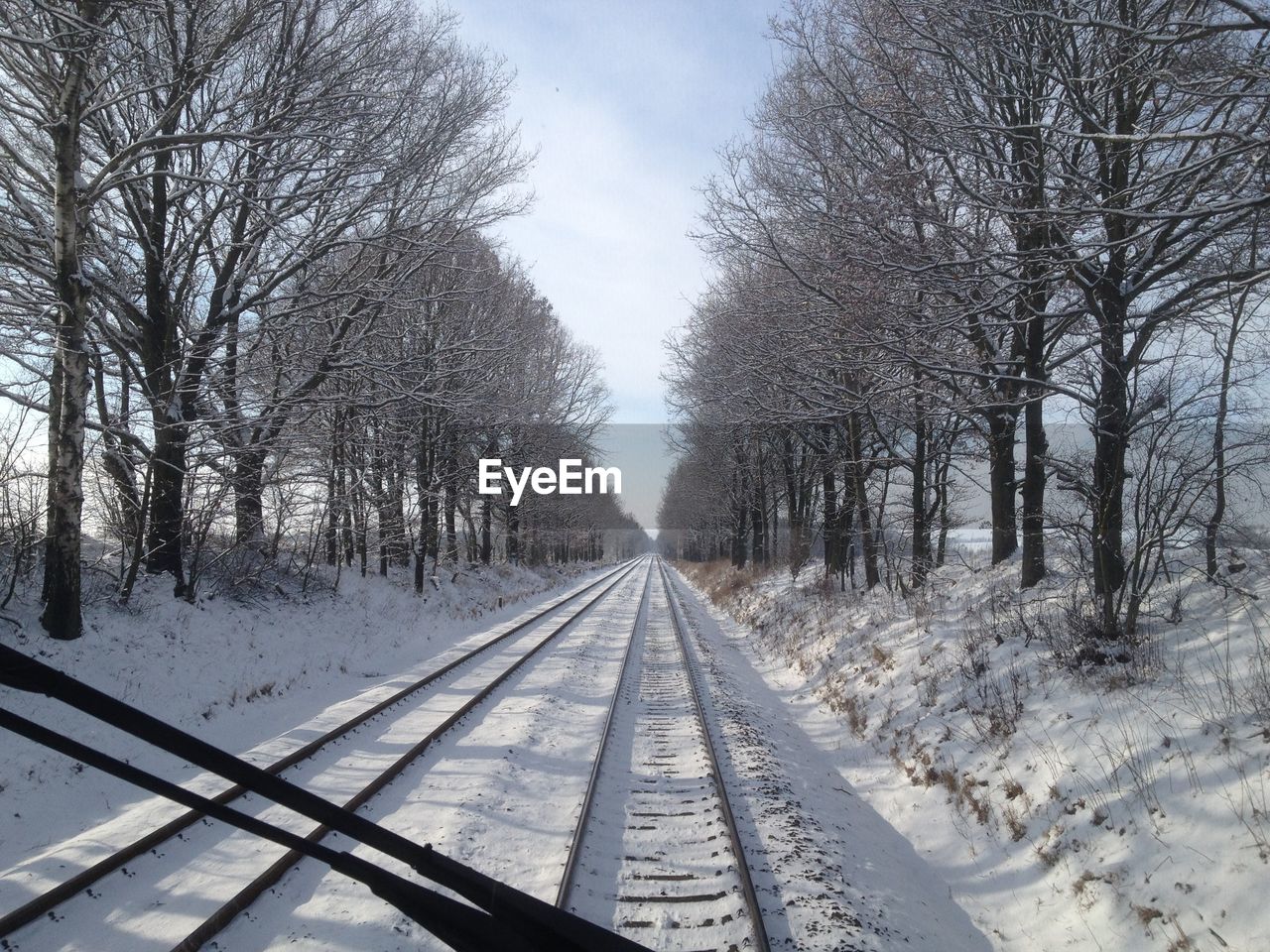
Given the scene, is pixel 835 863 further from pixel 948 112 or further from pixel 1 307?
pixel 1 307

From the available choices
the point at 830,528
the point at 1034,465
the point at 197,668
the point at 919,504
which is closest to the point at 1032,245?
the point at 1034,465

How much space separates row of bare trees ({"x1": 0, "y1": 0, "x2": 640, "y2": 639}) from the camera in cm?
923

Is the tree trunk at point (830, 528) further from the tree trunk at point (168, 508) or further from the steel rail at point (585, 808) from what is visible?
the tree trunk at point (168, 508)

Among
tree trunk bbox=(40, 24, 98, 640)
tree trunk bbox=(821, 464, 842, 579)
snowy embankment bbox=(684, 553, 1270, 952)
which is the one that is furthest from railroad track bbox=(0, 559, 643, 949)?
tree trunk bbox=(821, 464, 842, 579)

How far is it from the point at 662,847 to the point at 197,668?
8.04 metres

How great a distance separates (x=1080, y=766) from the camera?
5.83 m

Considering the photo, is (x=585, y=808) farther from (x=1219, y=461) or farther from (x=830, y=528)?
(x=830, y=528)

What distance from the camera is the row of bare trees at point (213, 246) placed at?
30.3ft

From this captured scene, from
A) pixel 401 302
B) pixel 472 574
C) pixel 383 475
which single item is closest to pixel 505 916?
pixel 401 302

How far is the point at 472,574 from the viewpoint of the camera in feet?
96.3

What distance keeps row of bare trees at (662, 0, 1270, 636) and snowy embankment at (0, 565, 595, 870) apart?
917 centimetres

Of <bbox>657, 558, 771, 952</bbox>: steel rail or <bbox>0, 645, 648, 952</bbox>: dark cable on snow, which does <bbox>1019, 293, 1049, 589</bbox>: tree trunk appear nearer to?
<bbox>657, 558, 771, 952</bbox>: steel rail

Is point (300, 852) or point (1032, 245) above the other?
point (1032, 245)

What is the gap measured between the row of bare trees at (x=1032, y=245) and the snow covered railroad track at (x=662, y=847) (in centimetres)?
447
